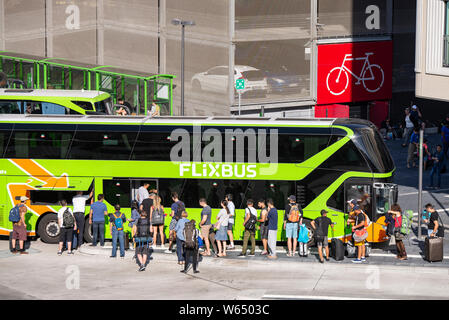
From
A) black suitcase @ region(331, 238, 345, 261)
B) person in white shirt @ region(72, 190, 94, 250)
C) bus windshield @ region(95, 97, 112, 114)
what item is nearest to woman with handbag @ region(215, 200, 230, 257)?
black suitcase @ region(331, 238, 345, 261)

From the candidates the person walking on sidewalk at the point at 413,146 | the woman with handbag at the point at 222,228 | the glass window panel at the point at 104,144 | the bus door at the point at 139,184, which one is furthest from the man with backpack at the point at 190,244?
the person walking on sidewalk at the point at 413,146

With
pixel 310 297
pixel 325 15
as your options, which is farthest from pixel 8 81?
pixel 310 297

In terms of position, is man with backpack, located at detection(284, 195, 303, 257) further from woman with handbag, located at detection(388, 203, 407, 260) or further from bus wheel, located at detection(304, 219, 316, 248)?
woman with handbag, located at detection(388, 203, 407, 260)

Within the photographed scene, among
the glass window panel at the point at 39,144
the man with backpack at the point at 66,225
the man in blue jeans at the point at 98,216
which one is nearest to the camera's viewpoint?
the man with backpack at the point at 66,225

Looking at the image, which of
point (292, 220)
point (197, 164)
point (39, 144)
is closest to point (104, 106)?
point (39, 144)

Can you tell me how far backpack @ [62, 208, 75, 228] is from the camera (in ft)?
84.9

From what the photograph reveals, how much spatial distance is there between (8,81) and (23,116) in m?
14.3

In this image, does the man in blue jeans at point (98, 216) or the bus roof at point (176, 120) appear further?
the bus roof at point (176, 120)

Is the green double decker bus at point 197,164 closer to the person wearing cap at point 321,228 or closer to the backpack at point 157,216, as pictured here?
the backpack at point 157,216

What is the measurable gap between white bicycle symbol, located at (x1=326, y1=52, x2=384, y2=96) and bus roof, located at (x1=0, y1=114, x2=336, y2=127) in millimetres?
23004

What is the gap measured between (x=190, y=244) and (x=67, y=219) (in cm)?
459

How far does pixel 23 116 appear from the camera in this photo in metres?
27.8

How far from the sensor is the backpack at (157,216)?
26.5 metres

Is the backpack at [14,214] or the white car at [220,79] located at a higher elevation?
the white car at [220,79]
